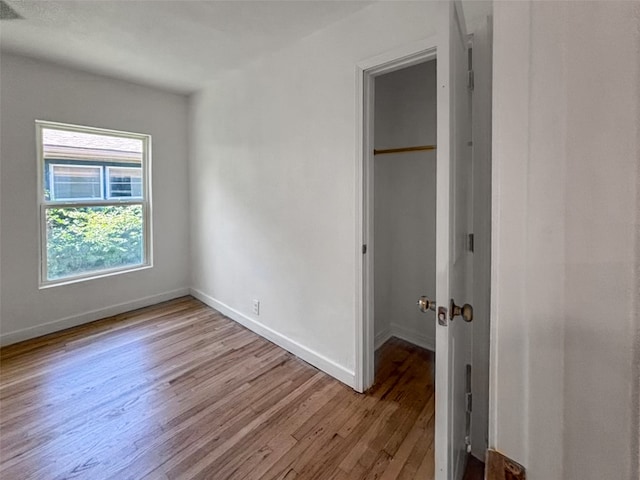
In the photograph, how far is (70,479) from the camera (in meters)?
1.49

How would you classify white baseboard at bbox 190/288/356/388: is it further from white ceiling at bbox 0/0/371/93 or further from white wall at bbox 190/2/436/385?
white ceiling at bbox 0/0/371/93

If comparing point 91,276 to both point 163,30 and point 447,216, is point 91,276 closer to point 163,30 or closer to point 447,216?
point 163,30

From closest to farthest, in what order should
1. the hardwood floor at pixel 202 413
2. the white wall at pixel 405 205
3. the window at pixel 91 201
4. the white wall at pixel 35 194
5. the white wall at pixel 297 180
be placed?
1. the hardwood floor at pixel 202 413
2. the white wall at pixel 297 180
3. the white wall at pixel 405 205
4. the white wall at pixel 35 194
5. the window at pixel 91 201

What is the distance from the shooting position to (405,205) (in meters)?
2.82

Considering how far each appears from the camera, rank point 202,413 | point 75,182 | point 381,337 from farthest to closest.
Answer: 1. point 75,182
2. point 381,337
3. point 202,413

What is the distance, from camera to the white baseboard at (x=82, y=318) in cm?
283

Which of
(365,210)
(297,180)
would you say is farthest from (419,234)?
(297,180)

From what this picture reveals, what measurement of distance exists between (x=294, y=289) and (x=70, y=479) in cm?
168

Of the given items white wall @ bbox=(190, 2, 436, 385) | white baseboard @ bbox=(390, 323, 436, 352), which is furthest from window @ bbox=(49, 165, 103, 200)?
white baseboard @ bbox=(390, 323, 436, 352)

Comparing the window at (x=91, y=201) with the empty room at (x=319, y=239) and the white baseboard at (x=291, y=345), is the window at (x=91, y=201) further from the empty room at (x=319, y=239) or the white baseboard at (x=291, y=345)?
the white baseboard at (x=291, y=345)

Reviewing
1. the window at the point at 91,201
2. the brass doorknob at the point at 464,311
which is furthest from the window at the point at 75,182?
the brass doorknob at the point at 464,311

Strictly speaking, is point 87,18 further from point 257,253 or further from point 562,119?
point 562,119

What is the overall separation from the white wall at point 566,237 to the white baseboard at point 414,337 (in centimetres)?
254

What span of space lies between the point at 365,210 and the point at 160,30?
204 centimetres
